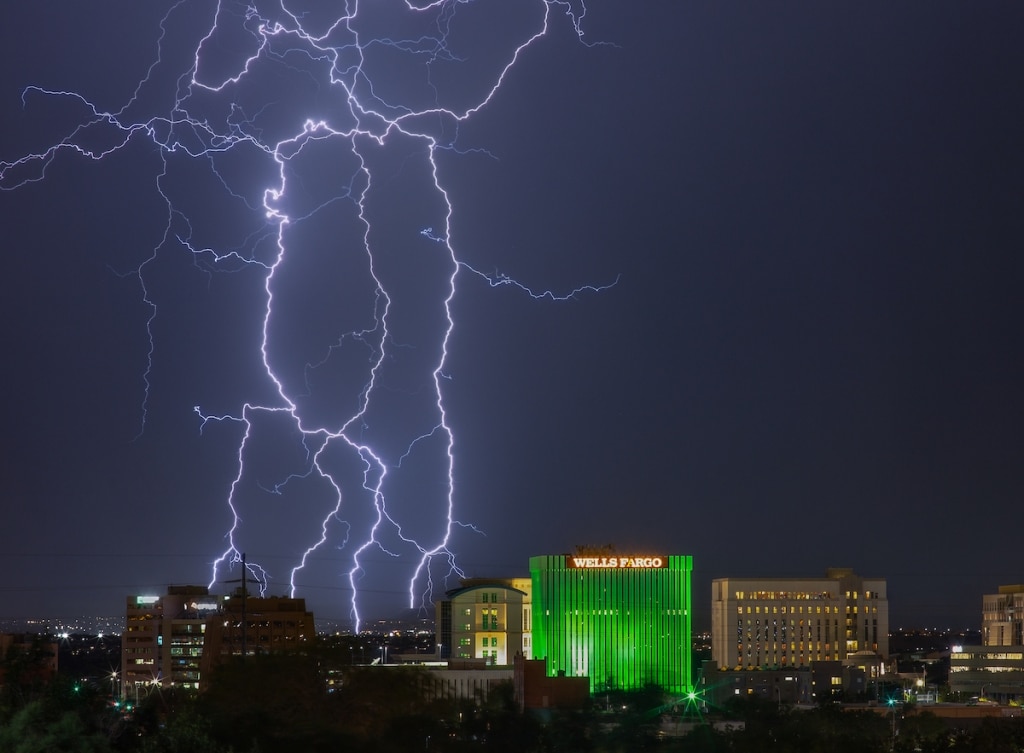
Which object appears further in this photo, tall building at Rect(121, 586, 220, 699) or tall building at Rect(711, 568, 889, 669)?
tall building at Rect(711, 568, 889, 669)

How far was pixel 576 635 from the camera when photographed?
101062mm

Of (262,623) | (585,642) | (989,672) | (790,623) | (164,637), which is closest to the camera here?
(585,642)

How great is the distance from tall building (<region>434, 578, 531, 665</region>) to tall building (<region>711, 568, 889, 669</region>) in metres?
30.2

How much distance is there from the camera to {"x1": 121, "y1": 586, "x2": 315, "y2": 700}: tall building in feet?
353

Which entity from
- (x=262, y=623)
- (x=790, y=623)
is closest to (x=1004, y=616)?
(x=790, y=623)

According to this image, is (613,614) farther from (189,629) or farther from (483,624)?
(189,629)

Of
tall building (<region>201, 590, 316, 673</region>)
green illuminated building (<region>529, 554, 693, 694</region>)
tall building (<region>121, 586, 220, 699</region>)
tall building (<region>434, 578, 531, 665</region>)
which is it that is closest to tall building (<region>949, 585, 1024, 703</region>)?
green illuminated building (<region>529, 554, 693, 694</region>)

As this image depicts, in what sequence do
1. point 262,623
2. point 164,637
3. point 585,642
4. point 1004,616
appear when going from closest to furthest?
point 585,642, point 262,623, point 164,637, point 1004,616

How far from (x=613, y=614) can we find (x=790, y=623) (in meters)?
32.1

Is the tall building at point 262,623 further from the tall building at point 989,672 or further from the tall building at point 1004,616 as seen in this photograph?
the tall building at point 1004,616

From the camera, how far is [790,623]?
128750 mm

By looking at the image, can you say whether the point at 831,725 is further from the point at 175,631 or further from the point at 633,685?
the point at 175,631

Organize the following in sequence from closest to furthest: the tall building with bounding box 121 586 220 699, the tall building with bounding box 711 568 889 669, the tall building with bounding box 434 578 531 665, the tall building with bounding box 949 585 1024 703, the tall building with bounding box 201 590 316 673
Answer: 1. the tall building with bounding box 434 578 531 665
2. the tall building with bounding box 201 590 316 673
3. the tall building with bounding box 949 585 1024 703
4. the tall building with bounding box 121 586 220 699
5. the tall building with bounding box 711 568 889 669

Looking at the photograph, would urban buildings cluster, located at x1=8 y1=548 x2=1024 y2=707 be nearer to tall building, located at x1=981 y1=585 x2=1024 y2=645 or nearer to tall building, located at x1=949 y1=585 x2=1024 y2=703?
tall building, located at x1=949 y1=585 x2=1024 y2=703
